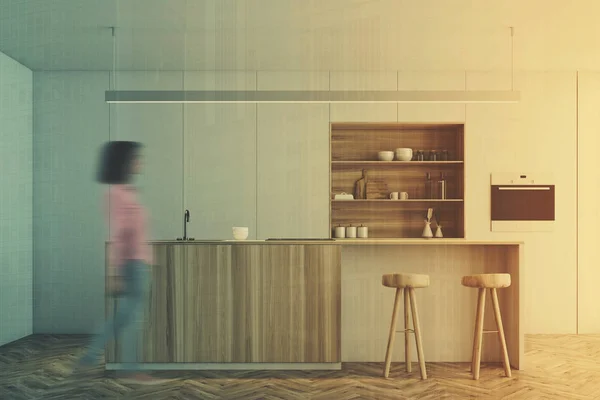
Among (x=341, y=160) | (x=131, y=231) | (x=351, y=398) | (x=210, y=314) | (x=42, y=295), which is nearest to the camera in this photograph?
(x=131, y=231)

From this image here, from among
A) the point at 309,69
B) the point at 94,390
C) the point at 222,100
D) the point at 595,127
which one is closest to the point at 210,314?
the point at 94,390

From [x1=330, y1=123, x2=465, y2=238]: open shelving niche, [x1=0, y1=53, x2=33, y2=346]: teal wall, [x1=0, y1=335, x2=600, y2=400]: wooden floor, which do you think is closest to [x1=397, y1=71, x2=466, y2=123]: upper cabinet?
[x1=330, y1=123, x2=465, y2=238]: open shelving niche

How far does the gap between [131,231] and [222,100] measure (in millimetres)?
1795

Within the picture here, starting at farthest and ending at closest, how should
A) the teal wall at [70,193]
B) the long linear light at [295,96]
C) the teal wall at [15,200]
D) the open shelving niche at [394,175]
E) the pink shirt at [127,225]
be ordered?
the open shelving niche at [394,175] < the teal wall at [70,193] < the teal wall at [15,200] < the long linear light at [295,96] < the pink shirt at [127,225]

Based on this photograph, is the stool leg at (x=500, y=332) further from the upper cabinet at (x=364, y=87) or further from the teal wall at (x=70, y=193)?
the teal wall at (x=70, y=193)

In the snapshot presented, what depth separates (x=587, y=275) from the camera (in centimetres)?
648

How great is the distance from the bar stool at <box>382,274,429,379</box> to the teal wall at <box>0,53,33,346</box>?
11.8 ft

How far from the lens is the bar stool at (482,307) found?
4391 mm

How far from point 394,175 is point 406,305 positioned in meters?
2.49

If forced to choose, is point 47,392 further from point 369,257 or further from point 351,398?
point 369,257

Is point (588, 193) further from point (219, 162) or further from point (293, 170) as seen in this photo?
point (219, 162)

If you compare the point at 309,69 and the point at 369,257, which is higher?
the point at 309,69

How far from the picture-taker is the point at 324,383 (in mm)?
4223

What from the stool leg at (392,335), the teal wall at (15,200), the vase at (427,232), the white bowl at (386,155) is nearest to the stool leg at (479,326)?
the stool leg at (392,335)
